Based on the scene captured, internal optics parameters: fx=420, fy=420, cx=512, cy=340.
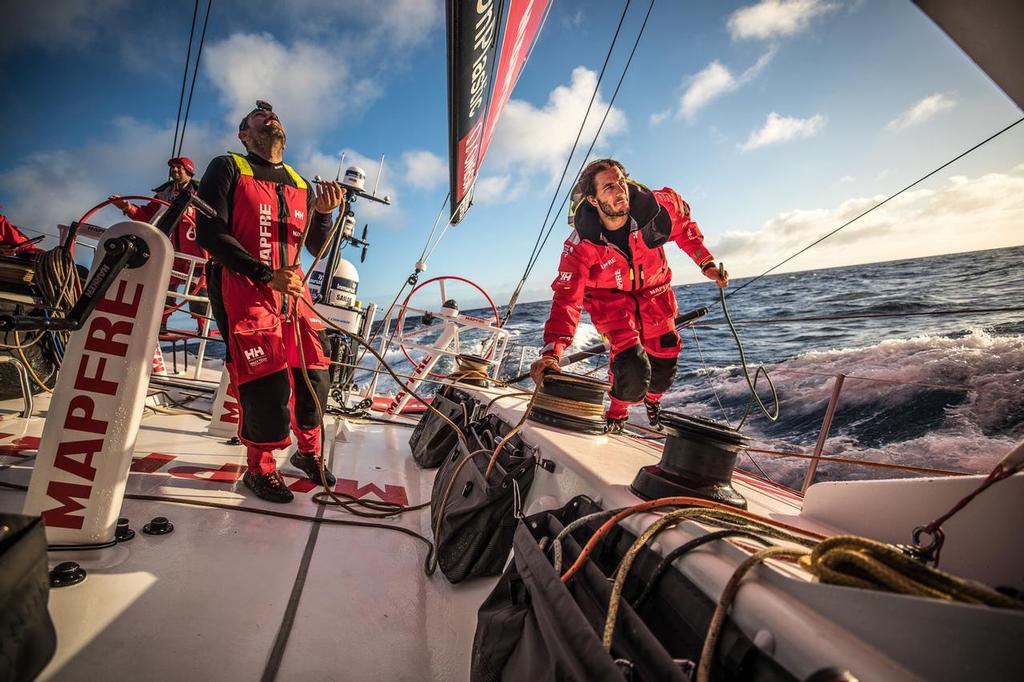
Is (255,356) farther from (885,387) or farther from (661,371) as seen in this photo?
(885,387)

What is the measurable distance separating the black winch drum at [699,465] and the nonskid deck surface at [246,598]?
758 millimetres

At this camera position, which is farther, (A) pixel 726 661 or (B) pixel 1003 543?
(B) pixel 1003 543

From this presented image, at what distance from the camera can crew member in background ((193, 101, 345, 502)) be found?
186 centimetres

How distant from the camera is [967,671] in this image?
0.43 metres

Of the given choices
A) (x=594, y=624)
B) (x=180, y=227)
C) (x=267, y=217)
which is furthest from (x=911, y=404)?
(x=180, y=227)

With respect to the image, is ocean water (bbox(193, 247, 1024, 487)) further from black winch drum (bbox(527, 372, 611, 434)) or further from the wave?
black winch drum (bbox(527, 372, 611, 434))

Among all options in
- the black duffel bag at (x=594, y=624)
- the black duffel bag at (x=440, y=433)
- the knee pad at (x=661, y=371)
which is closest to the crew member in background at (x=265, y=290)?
the black duffel bag at (x=440, y=433)

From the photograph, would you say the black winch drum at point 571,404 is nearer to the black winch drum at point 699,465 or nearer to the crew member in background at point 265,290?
the black winch drum at point 699,465

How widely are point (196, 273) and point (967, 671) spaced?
255 inches

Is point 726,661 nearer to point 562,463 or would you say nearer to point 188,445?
point 562,463

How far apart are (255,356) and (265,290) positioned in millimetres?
306

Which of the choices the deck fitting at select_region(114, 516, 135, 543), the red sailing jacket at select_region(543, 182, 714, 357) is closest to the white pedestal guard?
the deck fitting at select_region(114, 516, 135, 543)

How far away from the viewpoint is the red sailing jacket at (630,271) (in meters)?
2.42

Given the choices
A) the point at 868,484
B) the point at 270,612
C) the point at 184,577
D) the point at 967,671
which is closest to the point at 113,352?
the point at 184,577
